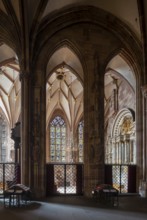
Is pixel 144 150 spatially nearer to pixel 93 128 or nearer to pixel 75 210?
pixel 93 128

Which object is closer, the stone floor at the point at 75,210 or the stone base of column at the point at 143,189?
the stone floor at the point at 75,210

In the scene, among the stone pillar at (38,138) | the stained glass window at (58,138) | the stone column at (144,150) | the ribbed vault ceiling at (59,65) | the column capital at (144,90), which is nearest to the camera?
the ribbed vault ceiling at (59,65)

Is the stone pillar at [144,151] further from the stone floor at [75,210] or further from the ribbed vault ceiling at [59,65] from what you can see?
the ribbed vault ceiling at [59,65]

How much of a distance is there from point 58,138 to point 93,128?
51.9 feet

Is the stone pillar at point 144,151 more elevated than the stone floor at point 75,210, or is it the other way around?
the stone pillar at point 144,151

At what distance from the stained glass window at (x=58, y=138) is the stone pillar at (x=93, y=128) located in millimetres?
15561

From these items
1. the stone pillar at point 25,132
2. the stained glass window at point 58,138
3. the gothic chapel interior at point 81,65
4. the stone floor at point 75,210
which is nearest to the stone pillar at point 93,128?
the gothic chapel interior at point 81,65

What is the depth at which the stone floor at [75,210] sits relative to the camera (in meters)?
11.7

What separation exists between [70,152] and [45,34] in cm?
1690

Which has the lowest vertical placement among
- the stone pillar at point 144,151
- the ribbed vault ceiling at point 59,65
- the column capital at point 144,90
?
the stone pillar at point 144,151

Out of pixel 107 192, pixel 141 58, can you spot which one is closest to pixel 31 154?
pixel 107 192

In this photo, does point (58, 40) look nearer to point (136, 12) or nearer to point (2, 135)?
point (136, 12)

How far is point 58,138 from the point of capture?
110 feet

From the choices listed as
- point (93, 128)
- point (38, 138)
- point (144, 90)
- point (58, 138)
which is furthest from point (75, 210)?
point (58, 138)
